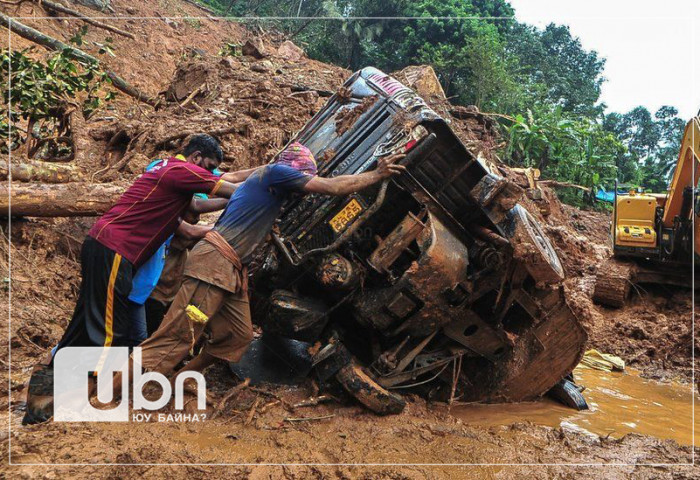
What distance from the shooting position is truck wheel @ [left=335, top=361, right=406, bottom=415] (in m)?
3.51

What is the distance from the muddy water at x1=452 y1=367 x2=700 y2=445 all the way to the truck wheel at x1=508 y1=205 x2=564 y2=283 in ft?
3.50

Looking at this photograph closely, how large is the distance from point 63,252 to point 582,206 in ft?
60.1

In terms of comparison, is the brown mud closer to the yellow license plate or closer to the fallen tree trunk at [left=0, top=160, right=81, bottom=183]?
the fallen tree trunk at [left=0, top=160, right=81, bottom=183]

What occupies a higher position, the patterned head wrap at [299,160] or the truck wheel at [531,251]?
the truck wheel at [531,251]

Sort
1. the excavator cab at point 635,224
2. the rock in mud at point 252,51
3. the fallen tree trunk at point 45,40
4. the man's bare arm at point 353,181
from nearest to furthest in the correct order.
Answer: the man's bare arm at point 353,181 < the fallen tree trunk at point 45,40 < the excavator cab at point 635,224 < the rock in mud at point 252,51

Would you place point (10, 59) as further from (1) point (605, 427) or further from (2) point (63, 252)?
(1) point (605, 427)

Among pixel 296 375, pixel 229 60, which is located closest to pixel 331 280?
pixel 296 375

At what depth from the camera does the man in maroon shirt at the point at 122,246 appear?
10.3 ft

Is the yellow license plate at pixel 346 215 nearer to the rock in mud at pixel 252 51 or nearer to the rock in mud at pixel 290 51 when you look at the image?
the rock in mud at pixel 252 51

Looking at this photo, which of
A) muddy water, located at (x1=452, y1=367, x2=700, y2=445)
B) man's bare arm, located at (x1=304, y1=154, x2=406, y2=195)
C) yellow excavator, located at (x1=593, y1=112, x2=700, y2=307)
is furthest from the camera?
yellow excavator, located at (x1=593, y1=112, x2=700, y2=307)

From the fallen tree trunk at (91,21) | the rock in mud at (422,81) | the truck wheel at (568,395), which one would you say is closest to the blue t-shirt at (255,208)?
the truck wheel at (568,395)

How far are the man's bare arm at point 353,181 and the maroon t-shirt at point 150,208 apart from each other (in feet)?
1.98

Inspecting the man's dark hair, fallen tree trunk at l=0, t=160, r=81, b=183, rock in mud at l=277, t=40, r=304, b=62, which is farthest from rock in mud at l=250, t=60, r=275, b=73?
the man's dark hair

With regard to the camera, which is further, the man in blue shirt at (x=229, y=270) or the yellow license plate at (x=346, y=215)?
the yellow license plate at (x=346, y=215)
